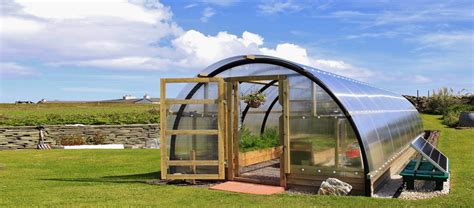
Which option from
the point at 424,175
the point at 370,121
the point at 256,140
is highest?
the point at 370,121

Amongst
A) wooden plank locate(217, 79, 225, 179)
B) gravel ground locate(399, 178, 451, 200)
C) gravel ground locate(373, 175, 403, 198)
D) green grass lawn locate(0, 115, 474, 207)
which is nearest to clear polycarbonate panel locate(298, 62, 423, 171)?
gravel ground locate(373, 175, 403, 198)

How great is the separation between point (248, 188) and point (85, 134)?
15747mm

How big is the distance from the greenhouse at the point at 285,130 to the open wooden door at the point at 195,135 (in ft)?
0.07

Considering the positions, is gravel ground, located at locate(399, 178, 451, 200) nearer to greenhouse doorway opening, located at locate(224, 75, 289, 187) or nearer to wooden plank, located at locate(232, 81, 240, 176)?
greenhouse doorway opening, located at locate(224, 75, 289, 187)

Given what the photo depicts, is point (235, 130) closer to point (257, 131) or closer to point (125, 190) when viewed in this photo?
point (125, 190)

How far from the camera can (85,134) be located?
22578 mm

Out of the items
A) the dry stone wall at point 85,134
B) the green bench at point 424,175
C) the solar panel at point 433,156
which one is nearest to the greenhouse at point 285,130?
the green bench at point 424,175

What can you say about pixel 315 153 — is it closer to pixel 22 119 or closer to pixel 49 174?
pixel 49 174

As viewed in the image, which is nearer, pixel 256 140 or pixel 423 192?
pixel 423 192

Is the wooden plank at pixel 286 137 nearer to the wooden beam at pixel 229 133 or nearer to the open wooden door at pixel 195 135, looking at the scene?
the wooden beam at pixel 229 133

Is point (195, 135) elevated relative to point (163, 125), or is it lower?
lower

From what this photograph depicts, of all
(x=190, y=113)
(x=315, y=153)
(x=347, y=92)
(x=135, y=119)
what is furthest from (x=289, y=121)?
(x=135, y=119)

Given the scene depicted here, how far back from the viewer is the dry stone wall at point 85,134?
68.7ft

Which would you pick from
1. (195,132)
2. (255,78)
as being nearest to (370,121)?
(255,78)
